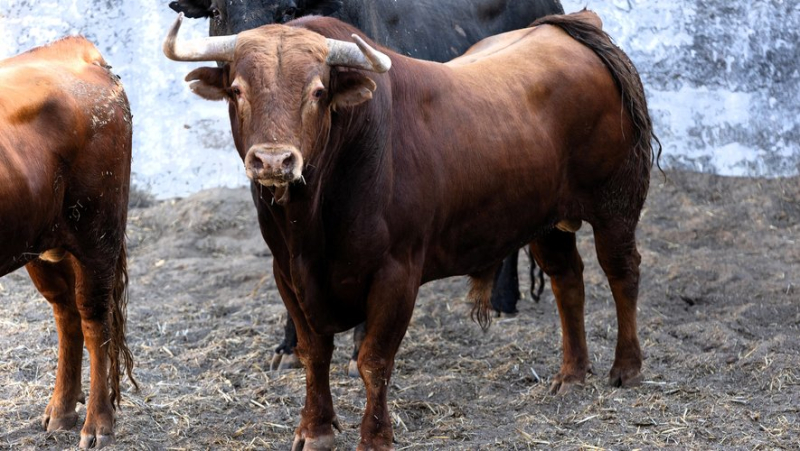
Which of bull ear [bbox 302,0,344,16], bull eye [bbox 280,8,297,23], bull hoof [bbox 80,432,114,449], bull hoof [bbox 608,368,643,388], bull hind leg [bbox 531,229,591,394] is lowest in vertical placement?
bull hoof [bbox 608,368,643,388]

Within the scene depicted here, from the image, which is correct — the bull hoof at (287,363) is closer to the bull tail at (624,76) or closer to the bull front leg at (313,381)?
the bull front leg at (313,381)

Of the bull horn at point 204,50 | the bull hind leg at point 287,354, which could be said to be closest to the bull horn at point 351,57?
the bull horn at point 204,50

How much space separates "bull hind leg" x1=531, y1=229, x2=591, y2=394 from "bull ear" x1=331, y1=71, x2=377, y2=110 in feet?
6.18

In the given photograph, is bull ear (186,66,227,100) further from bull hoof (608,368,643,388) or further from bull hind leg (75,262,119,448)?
bull hoof (608,368,643,388)

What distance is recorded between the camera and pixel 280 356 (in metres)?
5.79

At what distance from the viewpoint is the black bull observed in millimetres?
5336

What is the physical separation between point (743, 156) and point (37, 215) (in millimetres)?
6197

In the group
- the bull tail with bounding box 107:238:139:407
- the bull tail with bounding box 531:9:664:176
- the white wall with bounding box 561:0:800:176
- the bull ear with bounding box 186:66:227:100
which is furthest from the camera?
the white wall with bounding box 561:0:800:176

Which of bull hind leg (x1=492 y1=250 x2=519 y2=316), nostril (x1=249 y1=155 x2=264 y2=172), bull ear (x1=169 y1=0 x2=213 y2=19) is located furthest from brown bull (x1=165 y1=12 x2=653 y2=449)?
bull ear (x1=169 y1=0 x2=213 y2=19)

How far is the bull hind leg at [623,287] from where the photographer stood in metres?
5.24

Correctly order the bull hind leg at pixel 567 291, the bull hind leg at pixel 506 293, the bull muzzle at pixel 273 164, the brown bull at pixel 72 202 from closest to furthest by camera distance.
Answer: the bull muzzle at pixel 273 164
the brown bull at pixel 72 202
the bull hind leg at pixel 567 291
the bull hind leg at pixel 506 293

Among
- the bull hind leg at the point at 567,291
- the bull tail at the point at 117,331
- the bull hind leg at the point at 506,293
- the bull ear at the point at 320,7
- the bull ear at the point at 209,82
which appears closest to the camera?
the bull ear at the point at 209,82

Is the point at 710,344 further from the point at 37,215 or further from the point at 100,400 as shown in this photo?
the point at 37,215

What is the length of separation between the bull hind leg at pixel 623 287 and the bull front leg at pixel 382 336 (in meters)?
1.39
